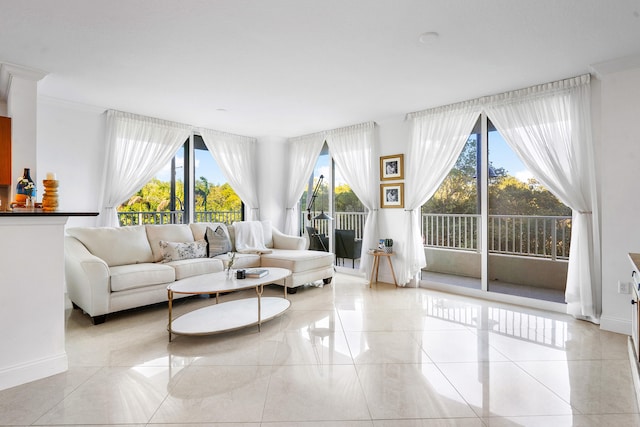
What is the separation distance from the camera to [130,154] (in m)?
4.40

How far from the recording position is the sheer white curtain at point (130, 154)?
423 cm

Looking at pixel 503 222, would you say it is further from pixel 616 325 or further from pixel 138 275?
pixel 138 275

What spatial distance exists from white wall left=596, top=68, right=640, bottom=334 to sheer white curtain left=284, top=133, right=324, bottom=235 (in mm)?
3765

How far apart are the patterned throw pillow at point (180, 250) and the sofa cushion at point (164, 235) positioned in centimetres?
9

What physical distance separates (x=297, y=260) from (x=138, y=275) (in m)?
1.82

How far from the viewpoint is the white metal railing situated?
3.85m

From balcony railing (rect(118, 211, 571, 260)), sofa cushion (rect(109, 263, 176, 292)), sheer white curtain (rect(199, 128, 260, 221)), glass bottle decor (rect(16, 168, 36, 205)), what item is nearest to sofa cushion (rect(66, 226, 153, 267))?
sofa cushion (rect(109, 263, 176, 292))

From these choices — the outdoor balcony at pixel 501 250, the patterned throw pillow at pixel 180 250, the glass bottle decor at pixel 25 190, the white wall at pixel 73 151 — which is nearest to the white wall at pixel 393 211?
the outdoor balcony at pixel 501 250

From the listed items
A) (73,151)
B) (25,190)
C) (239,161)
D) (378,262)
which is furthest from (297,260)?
(73,151)

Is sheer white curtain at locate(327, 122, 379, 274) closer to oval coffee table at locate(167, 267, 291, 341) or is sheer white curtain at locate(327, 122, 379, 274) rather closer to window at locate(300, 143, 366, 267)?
window at locate(300, 143, 366, 267)

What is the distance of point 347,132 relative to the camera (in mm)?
5172

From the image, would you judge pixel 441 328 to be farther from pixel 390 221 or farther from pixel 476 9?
pixel 476 9

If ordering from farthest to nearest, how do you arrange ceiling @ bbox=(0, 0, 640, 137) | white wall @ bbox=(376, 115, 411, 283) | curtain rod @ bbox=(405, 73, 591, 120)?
white wall @ bbox=(376, 115, 411, 283) < curtain rod @ bbox=(405, 73, 591, 120) < ceiling @ bbox=(0, 0, 640, 137)

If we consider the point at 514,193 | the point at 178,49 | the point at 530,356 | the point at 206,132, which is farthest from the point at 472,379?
the point at 206,132
